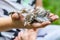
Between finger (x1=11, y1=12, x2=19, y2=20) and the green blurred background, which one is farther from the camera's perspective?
A: the green blurred background

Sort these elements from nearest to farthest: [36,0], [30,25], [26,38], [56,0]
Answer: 1. [30,25]
2. [26,38]
3. [36,0]
4. [56,0]

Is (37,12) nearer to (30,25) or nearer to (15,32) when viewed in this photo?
(30,25)

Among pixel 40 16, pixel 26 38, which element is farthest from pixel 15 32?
pixel 40 16

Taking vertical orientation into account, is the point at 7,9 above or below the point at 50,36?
above

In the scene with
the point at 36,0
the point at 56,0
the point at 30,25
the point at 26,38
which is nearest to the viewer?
the point at 30,25

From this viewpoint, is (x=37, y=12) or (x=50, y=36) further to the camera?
(x=50, y=36)

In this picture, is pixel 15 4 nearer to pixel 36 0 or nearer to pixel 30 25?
pixel 36 0

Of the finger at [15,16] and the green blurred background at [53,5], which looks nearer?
the finger at [15,16]

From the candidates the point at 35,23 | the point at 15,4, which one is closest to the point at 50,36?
the point at 15,4

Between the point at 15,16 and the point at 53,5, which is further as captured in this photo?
the point at 53,5
